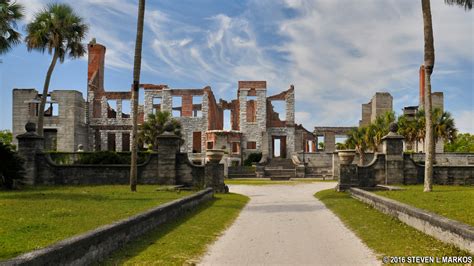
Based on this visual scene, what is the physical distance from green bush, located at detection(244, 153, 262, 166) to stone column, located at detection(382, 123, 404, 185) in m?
29.0

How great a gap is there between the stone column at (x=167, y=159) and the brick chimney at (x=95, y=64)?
33172 millimetres

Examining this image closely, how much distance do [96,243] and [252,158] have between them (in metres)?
43.4

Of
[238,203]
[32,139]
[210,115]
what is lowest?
[238,203]

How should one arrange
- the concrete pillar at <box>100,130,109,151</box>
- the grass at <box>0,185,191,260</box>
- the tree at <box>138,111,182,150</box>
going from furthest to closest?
the concrete pillar at <box>100,130,109,151</box> < the tree at <box>138,111,182,150</box> < the grass at <box>0,185,191,260</box>

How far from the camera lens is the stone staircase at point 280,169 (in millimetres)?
39303

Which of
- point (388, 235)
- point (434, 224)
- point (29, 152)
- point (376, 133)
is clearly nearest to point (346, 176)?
point (388, 235)

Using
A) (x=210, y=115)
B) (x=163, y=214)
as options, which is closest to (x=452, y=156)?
(x=210, y=115)

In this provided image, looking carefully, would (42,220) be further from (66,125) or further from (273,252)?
(66,125)

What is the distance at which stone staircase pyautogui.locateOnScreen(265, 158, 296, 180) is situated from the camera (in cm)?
3930

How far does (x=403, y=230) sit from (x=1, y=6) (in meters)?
17.7

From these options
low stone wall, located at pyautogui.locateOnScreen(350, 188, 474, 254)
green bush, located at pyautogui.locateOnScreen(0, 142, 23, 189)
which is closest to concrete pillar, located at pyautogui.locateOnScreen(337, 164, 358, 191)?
low stone wall, located at pyautogui.locateOnScreen(350, 188, 474, 254)

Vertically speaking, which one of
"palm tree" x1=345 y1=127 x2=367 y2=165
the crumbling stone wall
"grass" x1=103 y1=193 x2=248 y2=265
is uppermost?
the crumbling stone wall

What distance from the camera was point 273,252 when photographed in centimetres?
768

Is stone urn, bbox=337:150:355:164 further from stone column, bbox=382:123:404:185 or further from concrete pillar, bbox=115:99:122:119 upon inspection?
concrete pillar, bbox=115:99:122:119
